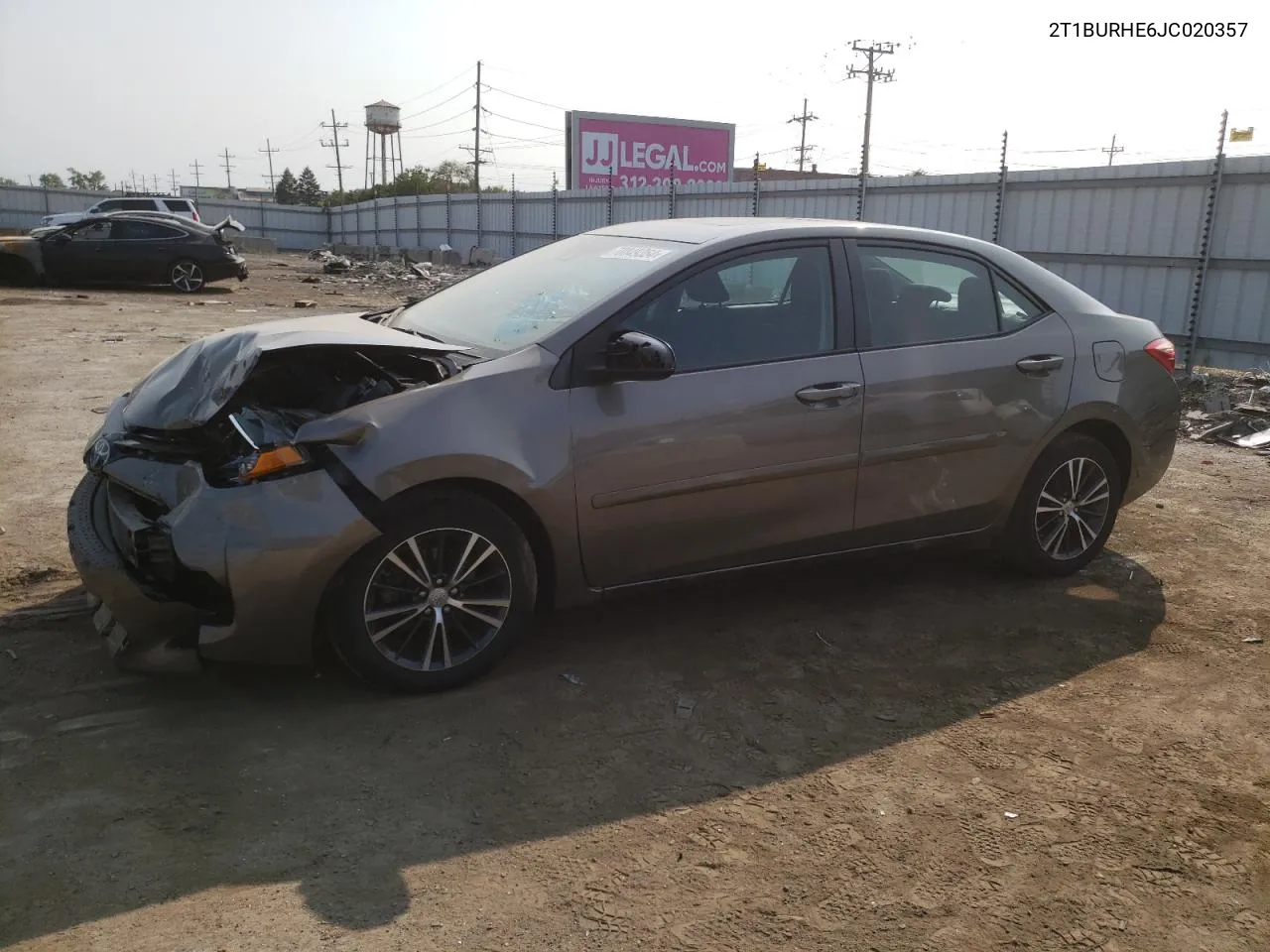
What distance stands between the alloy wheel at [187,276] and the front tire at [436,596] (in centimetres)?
1898

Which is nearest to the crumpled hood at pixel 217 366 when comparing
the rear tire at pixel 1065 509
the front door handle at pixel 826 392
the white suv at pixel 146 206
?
the front door handle at pixel 826 392

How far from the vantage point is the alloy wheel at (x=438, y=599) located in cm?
358

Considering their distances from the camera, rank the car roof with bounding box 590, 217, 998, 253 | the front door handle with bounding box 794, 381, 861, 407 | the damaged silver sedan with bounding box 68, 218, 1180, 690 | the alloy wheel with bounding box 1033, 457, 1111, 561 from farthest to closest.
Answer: the alloy wheel with bounding box 1033, 457, 1111, 561 → the car roof with bounding box 590, 217, 998, 253 → the front door handle with bounding box 794, 381, 861, 407 → the damaged silver sedan with bounding box 68, 218, 1180, 690

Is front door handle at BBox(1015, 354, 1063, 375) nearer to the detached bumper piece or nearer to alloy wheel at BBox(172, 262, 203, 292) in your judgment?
the detached bumper piece

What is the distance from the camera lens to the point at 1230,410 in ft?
30.7

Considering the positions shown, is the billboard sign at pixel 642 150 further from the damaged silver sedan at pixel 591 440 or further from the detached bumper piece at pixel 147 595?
the detached bumper piece at pixel 147 595

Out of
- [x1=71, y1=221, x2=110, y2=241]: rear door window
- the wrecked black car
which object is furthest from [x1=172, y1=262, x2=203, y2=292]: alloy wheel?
[x1=71, y1=221, x2=110, y2=241]: rear door window

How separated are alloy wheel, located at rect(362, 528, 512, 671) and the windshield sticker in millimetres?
1381

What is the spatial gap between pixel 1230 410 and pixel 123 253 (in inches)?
740

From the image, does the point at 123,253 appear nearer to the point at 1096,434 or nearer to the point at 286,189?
the point at 1096,434

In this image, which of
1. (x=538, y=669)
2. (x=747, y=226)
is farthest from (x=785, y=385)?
(x=538, y=669)

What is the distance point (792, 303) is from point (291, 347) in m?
1.99

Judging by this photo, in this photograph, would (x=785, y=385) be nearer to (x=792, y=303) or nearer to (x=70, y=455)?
(x=792, y=303)

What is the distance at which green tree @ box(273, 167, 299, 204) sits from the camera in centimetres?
9706
